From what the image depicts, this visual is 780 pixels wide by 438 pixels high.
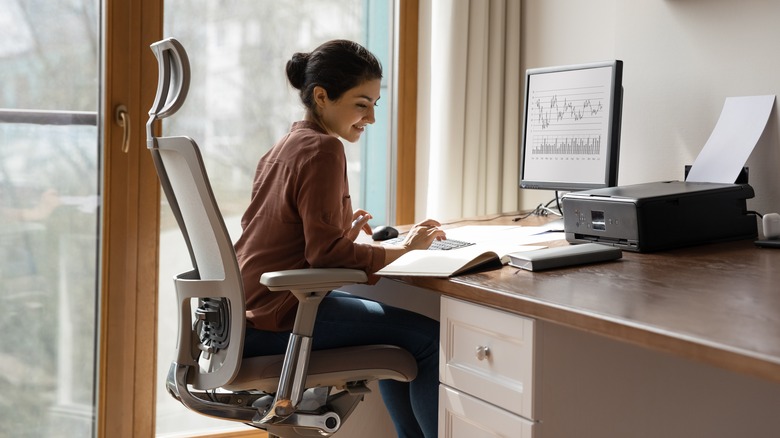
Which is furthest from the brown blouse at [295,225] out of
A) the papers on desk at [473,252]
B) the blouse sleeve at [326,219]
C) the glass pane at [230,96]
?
A: the glass pane at [230,96]

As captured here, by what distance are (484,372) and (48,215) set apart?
5.04 ft

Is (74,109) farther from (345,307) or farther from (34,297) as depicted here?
(345,307)

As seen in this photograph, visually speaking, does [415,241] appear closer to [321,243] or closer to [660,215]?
[321,243]

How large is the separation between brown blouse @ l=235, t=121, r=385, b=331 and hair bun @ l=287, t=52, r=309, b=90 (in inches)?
8.1

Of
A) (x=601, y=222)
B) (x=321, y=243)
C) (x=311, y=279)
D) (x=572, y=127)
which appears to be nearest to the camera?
(x=311, y=279)

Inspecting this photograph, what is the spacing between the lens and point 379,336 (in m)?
1.68

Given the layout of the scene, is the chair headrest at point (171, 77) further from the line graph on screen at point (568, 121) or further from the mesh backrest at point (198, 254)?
the line graph on screen at point (568, 121)

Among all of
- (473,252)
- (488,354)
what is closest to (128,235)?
(473,252)

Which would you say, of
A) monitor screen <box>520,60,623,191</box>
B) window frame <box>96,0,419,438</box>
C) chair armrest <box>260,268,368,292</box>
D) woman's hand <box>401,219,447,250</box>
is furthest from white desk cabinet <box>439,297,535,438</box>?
window frame <box>96,0,419,438</box>

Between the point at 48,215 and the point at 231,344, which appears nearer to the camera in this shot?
the point at 231,344

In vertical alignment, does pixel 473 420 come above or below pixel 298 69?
below

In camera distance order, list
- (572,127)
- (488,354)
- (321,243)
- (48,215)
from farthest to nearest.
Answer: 1. (48,215)
2. (572,127)
3. (321,243)
4. (488,354)

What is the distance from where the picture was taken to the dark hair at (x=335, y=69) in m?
1.83

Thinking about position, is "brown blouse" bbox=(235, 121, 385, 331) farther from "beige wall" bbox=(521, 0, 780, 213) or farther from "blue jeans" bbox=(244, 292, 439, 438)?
"beige wall" bbox=(521, 0, 780, 213)
